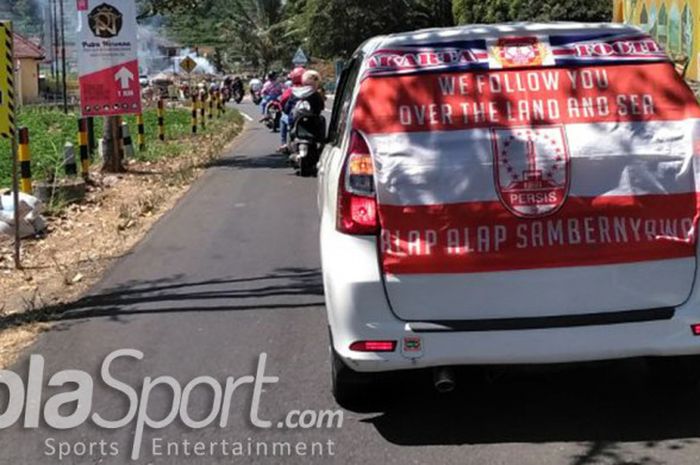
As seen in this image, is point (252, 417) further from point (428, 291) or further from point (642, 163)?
point (642, 163)

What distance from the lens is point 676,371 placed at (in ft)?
16.7

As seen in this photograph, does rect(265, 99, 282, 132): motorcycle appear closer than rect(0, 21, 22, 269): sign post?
No

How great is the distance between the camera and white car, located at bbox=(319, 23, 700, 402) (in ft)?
14.2

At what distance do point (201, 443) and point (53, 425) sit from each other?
89 cm

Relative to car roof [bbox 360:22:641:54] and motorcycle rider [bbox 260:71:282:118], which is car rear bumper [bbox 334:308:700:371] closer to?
car roof [bbox 360:22:641:54]

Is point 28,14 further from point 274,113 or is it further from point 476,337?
point 476,337

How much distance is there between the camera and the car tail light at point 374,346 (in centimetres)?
434

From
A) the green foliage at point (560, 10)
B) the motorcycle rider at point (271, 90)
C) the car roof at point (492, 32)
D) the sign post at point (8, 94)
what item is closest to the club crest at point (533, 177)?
the car roof at point (492, 32)

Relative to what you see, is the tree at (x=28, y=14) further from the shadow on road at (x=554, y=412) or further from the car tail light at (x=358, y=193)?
the car tail light at (x=358, y=193)

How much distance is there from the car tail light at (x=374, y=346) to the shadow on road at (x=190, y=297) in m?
2.90

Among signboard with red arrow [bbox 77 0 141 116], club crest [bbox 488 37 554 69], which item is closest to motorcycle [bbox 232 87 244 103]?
signboard with red arrow [bbox 77 0 141 116]

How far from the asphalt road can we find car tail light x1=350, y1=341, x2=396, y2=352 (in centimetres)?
54

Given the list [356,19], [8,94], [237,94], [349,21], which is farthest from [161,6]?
[349,21]

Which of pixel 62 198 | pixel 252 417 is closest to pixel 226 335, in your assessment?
pixel 252 417
